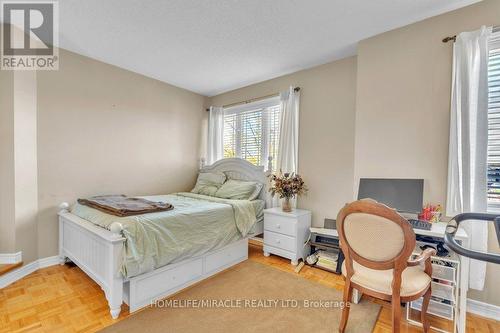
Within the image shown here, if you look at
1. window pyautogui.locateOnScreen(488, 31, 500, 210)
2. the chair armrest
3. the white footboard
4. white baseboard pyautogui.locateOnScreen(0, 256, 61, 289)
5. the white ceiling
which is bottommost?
white baseboard pyautogui.locateOnScreen(0, 256, 61, 289)

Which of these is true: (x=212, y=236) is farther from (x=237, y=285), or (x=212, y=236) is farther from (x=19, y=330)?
(x=19, y=330)

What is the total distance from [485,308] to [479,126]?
149 centimetres

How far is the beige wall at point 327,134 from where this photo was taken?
114 inches

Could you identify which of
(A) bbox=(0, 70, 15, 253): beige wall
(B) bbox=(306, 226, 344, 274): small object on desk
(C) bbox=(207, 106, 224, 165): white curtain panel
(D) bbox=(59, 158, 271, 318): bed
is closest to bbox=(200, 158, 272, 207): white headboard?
(C) bbox=(207, 106, 224, 165): white curtain panel

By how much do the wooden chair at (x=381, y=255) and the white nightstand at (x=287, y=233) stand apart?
1.19m

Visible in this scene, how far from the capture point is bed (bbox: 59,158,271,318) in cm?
182

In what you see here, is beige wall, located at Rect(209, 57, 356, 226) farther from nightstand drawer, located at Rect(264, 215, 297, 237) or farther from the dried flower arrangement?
nightstand drawer, located at Rect(264, 215, 297, 237)

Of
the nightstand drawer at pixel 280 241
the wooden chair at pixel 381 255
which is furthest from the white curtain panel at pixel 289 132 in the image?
the wooden chair at pixel 381 255

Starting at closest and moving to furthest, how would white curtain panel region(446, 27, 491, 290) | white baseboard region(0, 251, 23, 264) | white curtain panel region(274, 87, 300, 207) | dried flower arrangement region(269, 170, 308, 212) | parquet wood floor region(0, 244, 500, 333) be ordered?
parquet wood floor region(0, 244, 500, 333), white curtain panel region(446, 27, 491, 290), white baseboard region(0, 251, 23, 264), dried flower arrangement region(269, 170, 308, 212), white curtain panel region(274, 87, 300, 207)

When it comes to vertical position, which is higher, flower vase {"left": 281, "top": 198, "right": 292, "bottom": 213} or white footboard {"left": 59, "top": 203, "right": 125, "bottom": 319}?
flower vase {"left": 281, "top": 198, "right": 292, "bottom": 213}

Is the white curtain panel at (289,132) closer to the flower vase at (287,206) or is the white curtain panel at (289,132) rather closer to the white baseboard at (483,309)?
the flower vase at (287,206)

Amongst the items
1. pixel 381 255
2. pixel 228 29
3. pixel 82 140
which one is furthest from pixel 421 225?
pixel 82 140

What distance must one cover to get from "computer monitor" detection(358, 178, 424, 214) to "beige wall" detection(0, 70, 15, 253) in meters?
3.67

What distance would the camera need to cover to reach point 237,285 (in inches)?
93.4
